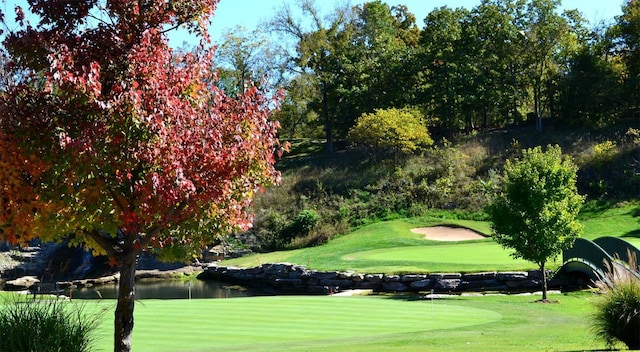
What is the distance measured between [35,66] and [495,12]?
1866 inches

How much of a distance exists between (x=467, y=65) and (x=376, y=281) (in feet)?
90.1

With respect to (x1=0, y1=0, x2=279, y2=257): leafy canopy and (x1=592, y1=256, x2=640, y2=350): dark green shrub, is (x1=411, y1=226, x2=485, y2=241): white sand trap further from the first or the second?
(x1=0, y1=0, x2=279, y2=257): leafy canopy

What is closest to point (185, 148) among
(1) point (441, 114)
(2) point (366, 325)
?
(2) point (366, 325)

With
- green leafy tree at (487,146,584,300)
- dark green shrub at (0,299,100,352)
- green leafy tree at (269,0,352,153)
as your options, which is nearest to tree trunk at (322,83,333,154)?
green leafy tree at (269,0,352,153)

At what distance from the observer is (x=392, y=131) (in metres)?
49.5

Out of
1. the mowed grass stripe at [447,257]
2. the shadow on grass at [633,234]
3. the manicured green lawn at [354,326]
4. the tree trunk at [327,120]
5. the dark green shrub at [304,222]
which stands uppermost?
the tree trunk at [327,120]

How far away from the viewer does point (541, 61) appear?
51875mm

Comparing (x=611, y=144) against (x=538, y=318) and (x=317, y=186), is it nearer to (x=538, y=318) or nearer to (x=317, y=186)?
(x=317, y=186)

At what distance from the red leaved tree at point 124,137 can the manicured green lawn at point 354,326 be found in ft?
14.4

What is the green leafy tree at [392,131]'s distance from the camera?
49281 mm

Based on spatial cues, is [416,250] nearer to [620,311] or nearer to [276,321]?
[276,321]

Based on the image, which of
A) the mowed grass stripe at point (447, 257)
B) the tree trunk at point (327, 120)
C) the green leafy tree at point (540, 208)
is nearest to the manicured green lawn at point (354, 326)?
the green leafy tree at point (540, 208)

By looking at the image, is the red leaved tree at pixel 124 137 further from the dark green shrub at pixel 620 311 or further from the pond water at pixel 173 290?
the pond water at pixel 173 290

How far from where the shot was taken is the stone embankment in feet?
88.5
